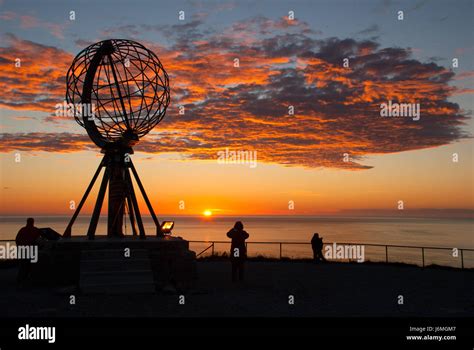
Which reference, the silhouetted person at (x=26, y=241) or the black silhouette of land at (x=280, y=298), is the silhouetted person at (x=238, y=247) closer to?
the black silhouette of land at (x=280, y=298)

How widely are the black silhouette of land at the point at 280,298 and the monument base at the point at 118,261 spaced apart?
68 cm

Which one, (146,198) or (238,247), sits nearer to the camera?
(238,247)

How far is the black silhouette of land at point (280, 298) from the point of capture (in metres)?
11.6

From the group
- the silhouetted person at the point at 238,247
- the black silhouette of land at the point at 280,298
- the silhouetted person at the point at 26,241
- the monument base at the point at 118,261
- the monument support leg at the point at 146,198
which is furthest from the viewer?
the monument support leg at the point at 146,198

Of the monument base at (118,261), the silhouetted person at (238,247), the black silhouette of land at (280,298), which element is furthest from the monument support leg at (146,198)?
the silhouetted person at (238,247)

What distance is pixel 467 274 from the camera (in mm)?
20031

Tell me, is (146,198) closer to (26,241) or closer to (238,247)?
(238,247)

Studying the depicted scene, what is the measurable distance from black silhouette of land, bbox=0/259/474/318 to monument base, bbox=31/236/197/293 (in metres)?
0.68

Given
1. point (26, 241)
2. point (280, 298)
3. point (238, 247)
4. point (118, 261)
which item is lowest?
point (280, 298)

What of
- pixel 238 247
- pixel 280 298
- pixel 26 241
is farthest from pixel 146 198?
pixel 280 298

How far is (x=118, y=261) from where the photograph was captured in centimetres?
1576

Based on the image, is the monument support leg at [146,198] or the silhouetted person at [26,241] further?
the monument support leg at [146,198]

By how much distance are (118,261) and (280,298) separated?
18.1 feet

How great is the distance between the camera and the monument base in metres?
15.7
